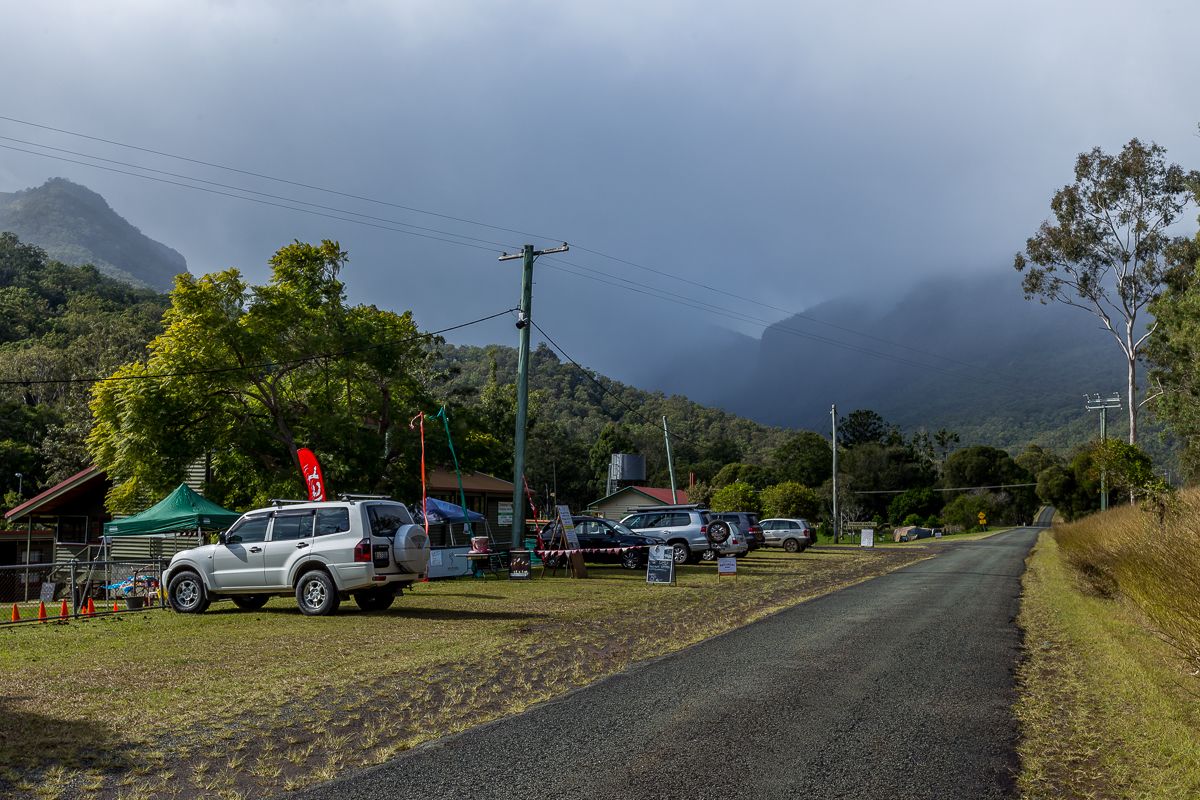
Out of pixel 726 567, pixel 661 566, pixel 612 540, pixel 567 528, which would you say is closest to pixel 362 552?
pixel 661 566

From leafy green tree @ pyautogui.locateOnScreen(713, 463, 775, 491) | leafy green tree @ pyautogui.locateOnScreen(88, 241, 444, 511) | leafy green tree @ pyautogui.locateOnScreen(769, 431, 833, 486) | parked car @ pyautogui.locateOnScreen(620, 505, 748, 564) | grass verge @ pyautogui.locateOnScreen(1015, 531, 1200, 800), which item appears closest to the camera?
grass verge @ pyautogui.locateOnScreen(1015, 531, 1200, 800)

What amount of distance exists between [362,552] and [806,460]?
8866 cm

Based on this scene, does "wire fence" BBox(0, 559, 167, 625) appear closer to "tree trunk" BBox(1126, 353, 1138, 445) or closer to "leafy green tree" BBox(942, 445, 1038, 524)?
"tree trunk" BBox(1126, 353, 1138, 445)

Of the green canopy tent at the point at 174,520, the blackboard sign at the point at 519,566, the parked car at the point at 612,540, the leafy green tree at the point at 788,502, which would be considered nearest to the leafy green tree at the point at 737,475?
the leafy green tree at the point at 788,502

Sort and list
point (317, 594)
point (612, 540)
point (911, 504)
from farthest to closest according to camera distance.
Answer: point (911, 504), point (612, 540), point (317, 594)

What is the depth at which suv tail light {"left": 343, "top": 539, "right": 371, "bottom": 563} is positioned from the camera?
51.1 feet

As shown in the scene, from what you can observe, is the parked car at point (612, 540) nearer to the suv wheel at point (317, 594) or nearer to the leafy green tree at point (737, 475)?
the suv wheel at point (317, 594)

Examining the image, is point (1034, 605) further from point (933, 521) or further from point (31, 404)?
point (933, 521)

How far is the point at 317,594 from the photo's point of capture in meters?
15.8

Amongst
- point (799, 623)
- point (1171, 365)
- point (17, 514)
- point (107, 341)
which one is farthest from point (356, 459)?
point (107, 341)

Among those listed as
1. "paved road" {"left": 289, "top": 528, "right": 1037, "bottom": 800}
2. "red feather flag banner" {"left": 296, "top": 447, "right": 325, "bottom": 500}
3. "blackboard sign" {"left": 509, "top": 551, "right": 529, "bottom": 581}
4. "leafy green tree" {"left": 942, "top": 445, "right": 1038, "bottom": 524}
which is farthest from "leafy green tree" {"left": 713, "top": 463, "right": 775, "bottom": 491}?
"paved road" {"left": 289, "top": 528, "right": 1037, "bottom": 800}

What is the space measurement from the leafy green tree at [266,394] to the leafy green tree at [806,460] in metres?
72.9

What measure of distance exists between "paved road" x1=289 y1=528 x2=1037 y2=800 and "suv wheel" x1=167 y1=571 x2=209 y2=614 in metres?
9.43

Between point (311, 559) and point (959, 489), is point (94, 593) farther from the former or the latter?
point (959, 489)
